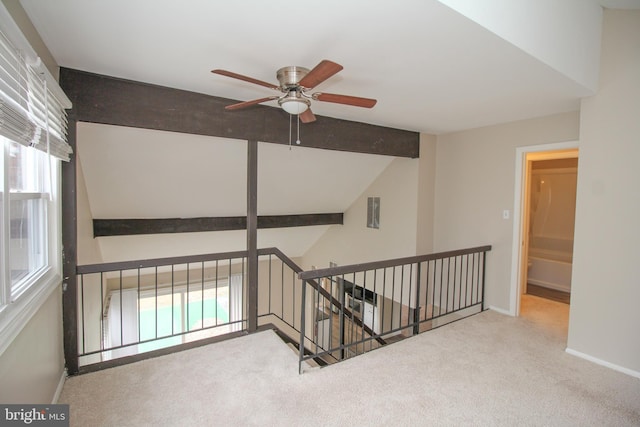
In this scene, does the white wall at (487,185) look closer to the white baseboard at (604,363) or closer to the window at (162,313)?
the white baseboard at (604,363)

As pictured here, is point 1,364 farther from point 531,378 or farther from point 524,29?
point 531,378

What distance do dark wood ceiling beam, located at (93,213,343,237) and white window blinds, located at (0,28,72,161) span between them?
9.12ft

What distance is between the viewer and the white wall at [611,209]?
263cm

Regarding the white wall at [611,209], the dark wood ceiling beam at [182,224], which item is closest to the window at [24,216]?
the dark wood ceiling beam at [182,224]

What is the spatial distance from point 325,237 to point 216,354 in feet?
14.1

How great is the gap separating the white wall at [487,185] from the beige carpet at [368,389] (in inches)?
45.5

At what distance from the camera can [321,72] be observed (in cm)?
179

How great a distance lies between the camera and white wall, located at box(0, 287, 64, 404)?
1428mm

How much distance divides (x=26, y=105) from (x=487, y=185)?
4.46m

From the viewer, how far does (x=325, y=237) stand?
696 centimetres

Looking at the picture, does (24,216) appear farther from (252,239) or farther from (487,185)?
(487,185)

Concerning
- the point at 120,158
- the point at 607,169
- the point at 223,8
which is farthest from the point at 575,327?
the point at 120,158

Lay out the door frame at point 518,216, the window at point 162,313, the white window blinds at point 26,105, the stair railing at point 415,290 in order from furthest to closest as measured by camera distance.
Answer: the window at point 162,313, the door frame at point 518,216, the stair railing at point 415,290, the white window blinds at point 26,105

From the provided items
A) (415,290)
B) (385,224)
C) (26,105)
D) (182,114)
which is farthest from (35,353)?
(385,224)
